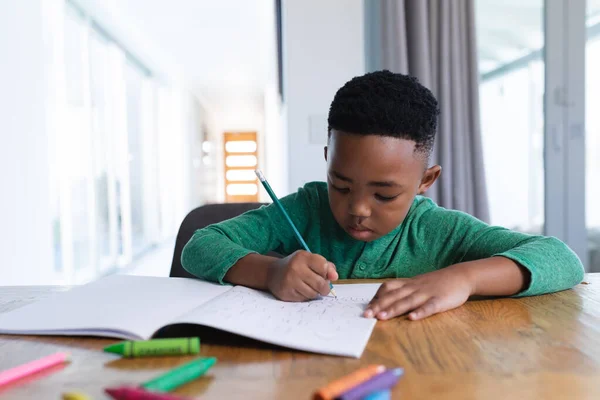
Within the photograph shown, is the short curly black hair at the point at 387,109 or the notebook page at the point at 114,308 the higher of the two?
the short curly black hair at the point at 387,109

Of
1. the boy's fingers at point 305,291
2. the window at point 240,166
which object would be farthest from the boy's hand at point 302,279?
the window at point 240,166

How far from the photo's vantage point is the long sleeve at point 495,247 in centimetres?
79

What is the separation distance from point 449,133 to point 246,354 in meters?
2.09

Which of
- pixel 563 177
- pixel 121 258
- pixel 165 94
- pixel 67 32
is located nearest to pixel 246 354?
pixel 563 177

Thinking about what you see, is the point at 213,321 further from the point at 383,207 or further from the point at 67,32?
the point at 67,32

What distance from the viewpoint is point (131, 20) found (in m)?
4.38

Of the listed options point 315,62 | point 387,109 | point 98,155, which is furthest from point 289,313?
point 98,155

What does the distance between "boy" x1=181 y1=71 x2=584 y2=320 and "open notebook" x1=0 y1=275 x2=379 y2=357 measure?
0.04 meters

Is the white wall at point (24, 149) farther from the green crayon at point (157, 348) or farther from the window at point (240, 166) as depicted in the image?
the window at point (240, 166)

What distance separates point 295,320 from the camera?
0.61 m

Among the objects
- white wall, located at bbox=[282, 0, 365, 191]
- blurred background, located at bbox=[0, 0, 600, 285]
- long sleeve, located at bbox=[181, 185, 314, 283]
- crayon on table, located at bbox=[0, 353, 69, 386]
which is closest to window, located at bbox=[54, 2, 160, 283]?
blurred background, located at bbox=[0, 0, 600, 285]

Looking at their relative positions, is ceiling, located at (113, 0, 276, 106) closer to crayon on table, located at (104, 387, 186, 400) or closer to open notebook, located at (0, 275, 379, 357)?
open notebook, located at (0, 275, 379, 357)

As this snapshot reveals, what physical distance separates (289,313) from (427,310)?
17cm

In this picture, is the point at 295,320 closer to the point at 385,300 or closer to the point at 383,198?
the point at 385,300
